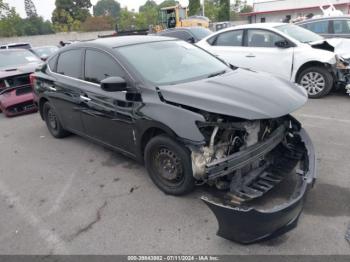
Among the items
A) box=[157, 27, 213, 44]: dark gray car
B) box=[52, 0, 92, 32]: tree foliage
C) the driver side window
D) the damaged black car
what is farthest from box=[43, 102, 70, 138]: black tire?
box=[52, 0, 92, 32]: tree foliage

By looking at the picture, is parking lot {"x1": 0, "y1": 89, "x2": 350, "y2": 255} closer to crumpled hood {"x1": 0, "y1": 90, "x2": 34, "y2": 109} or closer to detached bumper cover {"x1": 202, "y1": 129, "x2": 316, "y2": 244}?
detached bumper cover {"x1": 202, "y1": 129, "x2": 316, "y2": 244}

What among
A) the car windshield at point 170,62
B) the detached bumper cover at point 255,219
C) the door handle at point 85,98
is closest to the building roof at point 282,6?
the car windshield at point 170,62

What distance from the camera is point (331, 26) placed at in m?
9.16

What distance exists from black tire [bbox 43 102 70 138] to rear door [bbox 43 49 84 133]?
26 centimetres

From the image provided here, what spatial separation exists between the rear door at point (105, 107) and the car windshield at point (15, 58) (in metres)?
5.14

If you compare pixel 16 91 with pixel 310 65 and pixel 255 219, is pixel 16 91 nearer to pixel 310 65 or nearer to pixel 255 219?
pixel 310 65

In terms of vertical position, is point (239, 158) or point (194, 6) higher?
point (194, 6)

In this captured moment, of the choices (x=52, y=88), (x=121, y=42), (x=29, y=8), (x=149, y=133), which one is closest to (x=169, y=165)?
(x=149, y=133)

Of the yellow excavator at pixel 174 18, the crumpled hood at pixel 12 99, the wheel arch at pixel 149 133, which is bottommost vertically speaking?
the crumpled hood at pixel 12 99

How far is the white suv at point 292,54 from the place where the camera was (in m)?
6.78

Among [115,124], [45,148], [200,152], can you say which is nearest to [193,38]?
[45,148]

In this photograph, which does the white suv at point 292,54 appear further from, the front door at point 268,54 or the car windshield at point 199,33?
the car windshield at point 199,33

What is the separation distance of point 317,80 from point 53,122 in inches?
212

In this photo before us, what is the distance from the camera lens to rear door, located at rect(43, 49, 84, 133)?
4.69 metres
